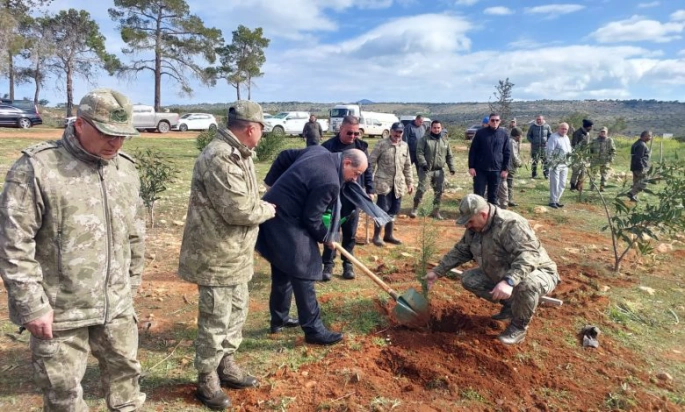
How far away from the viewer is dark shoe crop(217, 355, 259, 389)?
10.3ft

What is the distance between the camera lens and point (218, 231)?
9.20 ft

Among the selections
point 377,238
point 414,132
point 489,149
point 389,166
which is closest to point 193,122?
point 414,132

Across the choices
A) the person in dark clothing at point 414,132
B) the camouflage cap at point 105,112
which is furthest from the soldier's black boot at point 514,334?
the person in dark clothing at point 414,132

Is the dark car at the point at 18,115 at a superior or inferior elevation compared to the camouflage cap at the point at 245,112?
superior

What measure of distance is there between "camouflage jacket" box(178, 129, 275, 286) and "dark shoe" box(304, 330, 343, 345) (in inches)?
42.2

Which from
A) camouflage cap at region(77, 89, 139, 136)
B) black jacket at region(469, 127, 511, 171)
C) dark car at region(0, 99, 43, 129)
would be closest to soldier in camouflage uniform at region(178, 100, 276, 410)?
camouflage cap at region(77, 89, 139, 136)

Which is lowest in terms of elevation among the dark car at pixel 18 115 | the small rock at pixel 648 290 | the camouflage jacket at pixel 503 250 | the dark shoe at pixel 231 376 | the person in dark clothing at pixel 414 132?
the dark shoe at pixel 231 376

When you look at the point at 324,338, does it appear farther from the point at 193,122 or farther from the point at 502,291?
the point at 193,122

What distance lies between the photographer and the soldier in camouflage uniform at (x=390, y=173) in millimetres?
6648

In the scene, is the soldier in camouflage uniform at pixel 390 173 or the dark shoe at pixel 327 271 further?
the soldier in camouflage uniform at pixel 390 173

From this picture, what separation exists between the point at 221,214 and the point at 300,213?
0.87m

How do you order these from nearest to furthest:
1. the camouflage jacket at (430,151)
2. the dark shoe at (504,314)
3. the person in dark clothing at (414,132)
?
the dark shoe at (504,314)
the camouflage jacket at (430,151)
the person in dark clothing at (414,132)

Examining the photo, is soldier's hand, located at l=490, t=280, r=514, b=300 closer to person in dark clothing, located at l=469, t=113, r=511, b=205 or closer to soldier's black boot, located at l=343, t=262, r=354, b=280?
soldier's black boot, located at l=343, t=262, r=354, b=280

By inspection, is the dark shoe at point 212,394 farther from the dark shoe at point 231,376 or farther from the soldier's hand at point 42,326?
the soldier's hand at point 42,326
